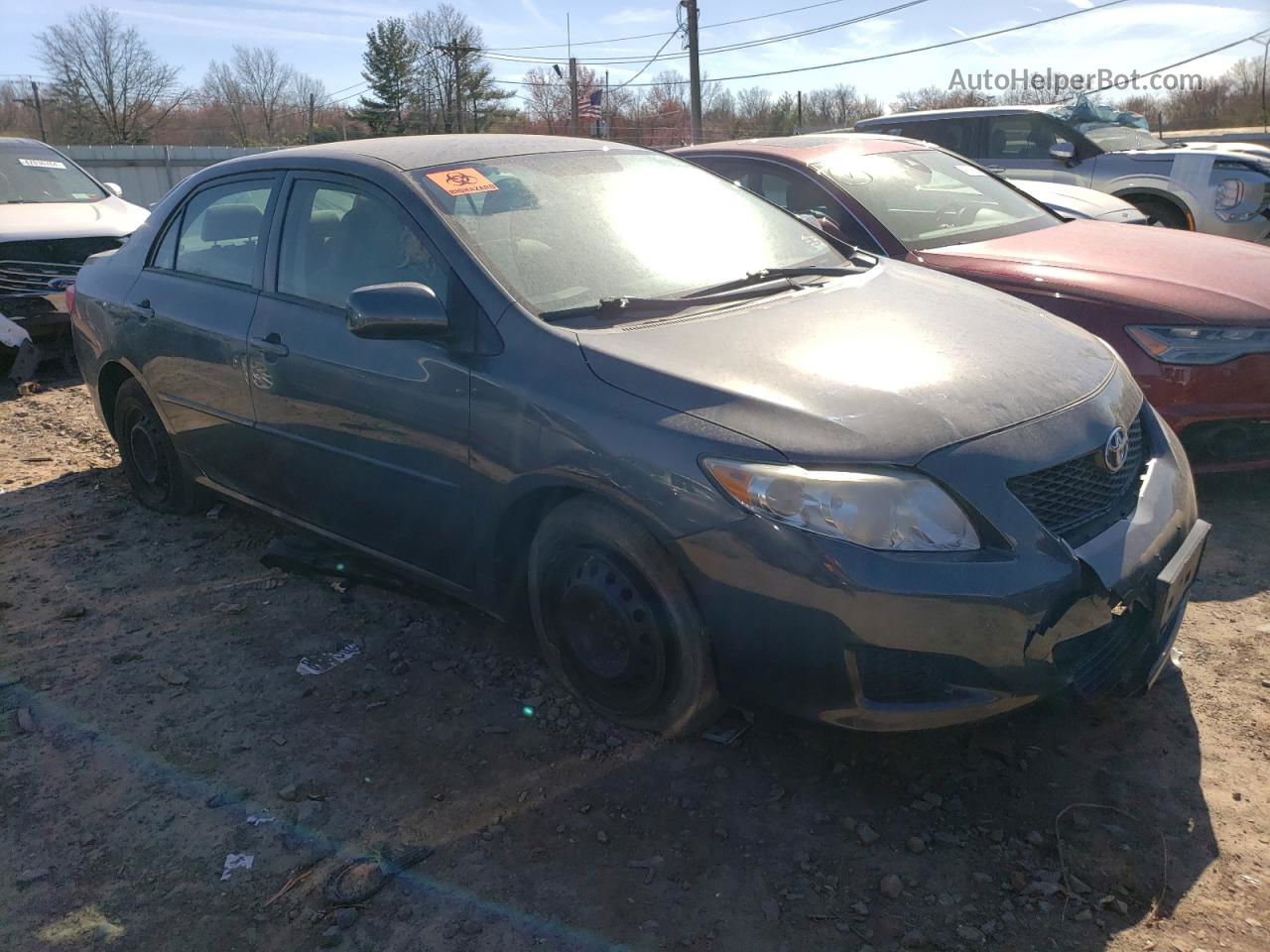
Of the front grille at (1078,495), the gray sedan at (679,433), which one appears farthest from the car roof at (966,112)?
the front grille at (1078,495)

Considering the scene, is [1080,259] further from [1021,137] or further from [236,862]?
[1021,137]

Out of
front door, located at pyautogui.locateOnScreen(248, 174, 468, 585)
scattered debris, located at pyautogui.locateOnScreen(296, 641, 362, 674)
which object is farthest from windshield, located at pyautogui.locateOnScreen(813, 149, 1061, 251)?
scattered debris, located at pyautogui.locateOnScreen(296, 641, 362, 674)

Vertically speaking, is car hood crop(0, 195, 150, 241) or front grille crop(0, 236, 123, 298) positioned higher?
car hood crop(0, 195, 150, 241)

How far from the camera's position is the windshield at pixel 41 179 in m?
8.85

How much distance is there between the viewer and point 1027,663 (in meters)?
2.33

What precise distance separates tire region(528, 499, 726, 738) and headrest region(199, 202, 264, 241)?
76.5 inches

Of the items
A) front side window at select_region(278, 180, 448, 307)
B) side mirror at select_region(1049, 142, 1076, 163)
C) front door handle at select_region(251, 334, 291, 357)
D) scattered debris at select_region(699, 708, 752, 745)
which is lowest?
scattered debris at select_region(699, 708, 752, 745)

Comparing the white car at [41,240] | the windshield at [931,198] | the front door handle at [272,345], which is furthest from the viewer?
the white car at [41,240]

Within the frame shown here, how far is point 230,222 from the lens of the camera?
4070mm

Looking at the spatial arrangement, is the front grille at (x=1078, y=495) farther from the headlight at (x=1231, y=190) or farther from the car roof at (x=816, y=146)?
the headlight at (x=1231, y=190)

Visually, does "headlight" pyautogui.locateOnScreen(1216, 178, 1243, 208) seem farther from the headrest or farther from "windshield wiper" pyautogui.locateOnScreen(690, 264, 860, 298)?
the headrest

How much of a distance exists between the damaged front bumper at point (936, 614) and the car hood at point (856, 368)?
13cm

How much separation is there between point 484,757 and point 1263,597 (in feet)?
9.21

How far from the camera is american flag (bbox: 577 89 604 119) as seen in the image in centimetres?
4294
